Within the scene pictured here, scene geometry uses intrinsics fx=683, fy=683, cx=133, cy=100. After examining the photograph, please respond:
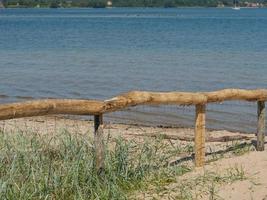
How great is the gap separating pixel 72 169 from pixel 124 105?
1002mm

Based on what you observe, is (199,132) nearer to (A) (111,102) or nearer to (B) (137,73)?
(A) (111,102)

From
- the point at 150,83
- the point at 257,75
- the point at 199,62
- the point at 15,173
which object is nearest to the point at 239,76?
the point at 257,75

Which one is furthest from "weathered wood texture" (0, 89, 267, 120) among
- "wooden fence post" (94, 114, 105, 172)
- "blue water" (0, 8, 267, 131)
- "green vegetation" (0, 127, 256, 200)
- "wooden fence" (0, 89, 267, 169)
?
"blue water" (0, 8, 267, 131)

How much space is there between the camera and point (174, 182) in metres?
8.09

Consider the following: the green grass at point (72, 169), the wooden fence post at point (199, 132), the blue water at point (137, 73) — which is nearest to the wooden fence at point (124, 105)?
the wooden fence post at point (199, 132)

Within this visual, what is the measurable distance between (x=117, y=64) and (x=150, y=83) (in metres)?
6.47

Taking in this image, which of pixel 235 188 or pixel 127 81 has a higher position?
pixel 235 188

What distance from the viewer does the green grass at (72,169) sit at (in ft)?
23.2

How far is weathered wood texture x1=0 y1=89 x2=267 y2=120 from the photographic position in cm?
681

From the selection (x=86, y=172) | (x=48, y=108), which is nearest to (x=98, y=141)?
(x=86, y=172)

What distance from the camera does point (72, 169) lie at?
24.2ft

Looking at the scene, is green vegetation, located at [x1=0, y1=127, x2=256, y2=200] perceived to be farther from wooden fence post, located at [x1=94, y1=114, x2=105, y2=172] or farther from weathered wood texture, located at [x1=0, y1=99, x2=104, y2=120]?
weathered wood texture, located at [x1=0, y1=99, x2=104, y2=120]

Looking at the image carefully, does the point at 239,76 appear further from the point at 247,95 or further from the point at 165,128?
the point at 247,95

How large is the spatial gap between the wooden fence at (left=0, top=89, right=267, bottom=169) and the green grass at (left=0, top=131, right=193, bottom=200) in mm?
246
